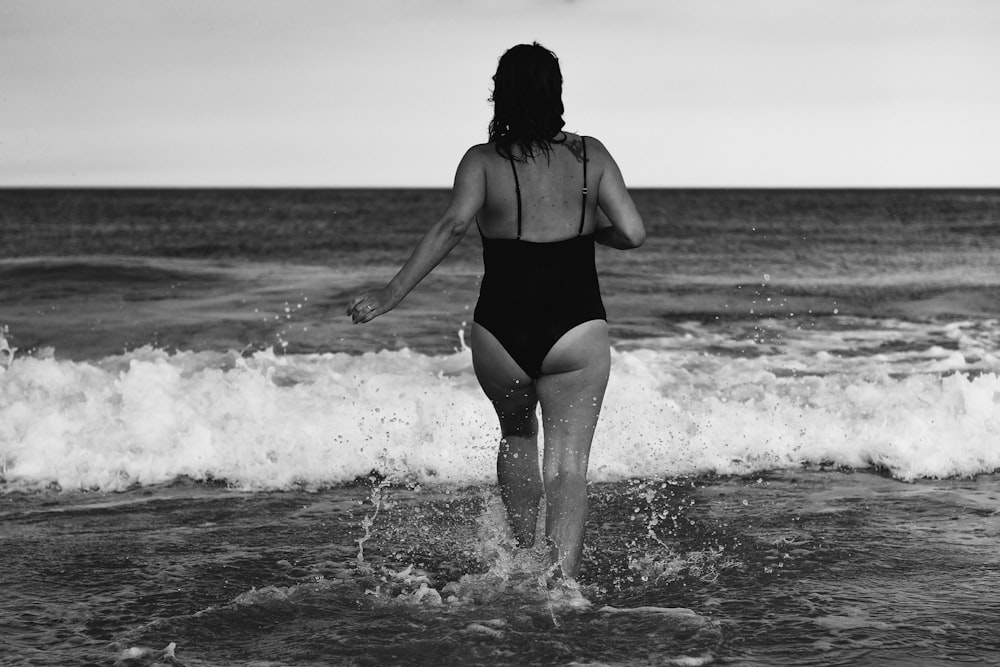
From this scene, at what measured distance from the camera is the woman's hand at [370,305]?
11.1 ft

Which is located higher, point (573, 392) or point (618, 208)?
point (618, 208)

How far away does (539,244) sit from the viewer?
360cm

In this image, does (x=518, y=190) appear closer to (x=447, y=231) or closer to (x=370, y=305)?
(x=447, y=231)

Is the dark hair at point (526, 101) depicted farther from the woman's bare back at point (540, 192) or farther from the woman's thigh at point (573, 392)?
the woman's thigh at point (573, 392)

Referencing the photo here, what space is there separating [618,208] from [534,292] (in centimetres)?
43

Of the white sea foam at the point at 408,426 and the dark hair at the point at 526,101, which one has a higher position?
the dark hair at the point at 526,101

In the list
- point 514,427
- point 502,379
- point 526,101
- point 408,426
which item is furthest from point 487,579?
point 408,426

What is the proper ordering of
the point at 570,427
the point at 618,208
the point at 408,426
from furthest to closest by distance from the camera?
the point at 408,426
the point at 570,427
the point at 618,208

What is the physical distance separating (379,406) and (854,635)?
14.1 ft

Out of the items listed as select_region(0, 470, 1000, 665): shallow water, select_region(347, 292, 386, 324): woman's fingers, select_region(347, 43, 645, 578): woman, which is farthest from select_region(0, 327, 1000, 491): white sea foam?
select_region(347, 292, 386, 324): woman's fingers

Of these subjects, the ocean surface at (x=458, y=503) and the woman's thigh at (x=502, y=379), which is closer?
the ocean surface at (x=458, y=503)

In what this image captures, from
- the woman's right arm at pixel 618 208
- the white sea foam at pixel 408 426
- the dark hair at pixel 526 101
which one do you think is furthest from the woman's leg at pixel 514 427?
the white sea foam at pixel 408 426

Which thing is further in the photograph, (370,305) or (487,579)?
(487,579)

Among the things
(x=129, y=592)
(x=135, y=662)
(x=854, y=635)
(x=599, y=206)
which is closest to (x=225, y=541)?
(x=129, y=592)
